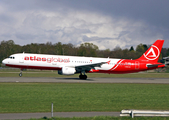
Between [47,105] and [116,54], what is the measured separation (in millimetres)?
102847

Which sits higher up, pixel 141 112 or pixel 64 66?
pixel 64 66

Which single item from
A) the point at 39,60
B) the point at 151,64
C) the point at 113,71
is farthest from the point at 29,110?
the point at 151,64

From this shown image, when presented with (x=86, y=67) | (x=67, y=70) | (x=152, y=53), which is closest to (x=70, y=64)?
(x=67, y=70)

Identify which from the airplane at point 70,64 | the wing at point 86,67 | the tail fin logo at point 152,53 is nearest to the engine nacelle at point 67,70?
the airplane at point 70,64

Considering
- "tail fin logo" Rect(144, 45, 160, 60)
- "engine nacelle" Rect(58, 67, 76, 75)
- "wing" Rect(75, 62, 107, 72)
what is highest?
"tail fin logo" Rect(144, 45, 160, 60)

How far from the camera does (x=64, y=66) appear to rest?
39250 millimetres

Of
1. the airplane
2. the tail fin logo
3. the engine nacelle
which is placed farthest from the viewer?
the tail fin logo

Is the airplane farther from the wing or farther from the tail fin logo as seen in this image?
the tail fin logo

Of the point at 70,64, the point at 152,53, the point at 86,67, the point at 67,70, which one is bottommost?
the point at 67,70

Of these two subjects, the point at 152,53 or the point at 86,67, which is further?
the point at 152,53

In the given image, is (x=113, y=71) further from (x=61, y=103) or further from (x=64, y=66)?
(x=61, y=103)

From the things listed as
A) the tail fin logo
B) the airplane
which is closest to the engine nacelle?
the airplane

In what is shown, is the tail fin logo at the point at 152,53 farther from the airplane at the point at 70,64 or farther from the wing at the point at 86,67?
the wing at the point at 86,67

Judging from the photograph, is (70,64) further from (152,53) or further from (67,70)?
(152,53)
